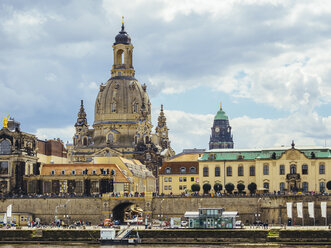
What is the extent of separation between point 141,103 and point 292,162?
68.6 metres

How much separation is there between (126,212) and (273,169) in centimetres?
2791

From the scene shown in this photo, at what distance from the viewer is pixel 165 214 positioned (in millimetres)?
125438

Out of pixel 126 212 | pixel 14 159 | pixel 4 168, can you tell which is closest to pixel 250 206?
pixel 126 212

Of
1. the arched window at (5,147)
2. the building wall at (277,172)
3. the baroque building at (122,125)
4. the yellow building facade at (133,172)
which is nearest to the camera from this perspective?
the building wall at (277,172)

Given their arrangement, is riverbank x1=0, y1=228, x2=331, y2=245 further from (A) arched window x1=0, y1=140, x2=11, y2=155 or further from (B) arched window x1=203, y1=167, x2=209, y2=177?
(A) arched window x1=0, y1=140, x2=11, y2=155

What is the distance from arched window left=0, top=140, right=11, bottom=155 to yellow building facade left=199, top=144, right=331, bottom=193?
34.9m

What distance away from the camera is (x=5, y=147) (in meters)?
141

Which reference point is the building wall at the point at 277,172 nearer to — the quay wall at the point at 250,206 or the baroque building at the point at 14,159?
the quay wall at the point at 250,206

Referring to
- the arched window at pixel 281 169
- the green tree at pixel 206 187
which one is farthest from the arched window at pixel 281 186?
the green tree at pixel 206 187

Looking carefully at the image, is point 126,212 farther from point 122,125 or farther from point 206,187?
point 122,125

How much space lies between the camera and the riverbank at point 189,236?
99.9 meters

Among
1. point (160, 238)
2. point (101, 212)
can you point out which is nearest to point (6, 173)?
point (101, 212)

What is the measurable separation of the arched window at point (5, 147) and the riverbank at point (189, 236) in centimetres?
3392

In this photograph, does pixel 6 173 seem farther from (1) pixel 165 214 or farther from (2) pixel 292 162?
(2) pixel 292 162
